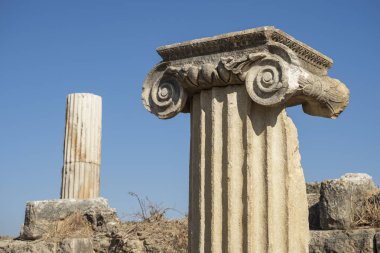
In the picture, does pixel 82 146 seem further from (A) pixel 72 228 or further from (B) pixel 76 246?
(B) pixel 76 246

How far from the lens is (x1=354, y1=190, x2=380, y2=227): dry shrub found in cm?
698

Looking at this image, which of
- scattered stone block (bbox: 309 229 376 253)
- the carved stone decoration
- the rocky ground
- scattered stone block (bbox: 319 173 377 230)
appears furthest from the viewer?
scattered stone block (bbox: 319 173 377 230)

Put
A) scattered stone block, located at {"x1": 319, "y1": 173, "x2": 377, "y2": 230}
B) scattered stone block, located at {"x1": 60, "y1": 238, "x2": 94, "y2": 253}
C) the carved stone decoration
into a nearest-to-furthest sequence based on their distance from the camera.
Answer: the carved stone decoration < scattered stone block, located at {"x1": 319, "y1": 173, "x2": 377, "y2": 230} < scattered stone block, located at {"x1": 60, "y1": 238, "x2": 94, "y2": 253}

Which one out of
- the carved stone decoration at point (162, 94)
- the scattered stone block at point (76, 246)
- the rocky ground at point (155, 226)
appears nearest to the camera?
the carved stone decoration at point (162, 94)

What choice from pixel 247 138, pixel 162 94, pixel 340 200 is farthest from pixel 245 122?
pixel 340 200

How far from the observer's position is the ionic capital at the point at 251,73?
12.9 ft

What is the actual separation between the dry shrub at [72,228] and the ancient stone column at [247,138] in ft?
16.9

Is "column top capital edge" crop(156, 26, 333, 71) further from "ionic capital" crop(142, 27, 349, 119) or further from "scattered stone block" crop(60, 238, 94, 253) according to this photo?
"scattered stone block" crop(60, 238, 94, 253)

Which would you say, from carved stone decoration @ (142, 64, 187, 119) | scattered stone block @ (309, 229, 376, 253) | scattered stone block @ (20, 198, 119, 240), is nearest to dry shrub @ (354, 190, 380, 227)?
scattered stone block @ (309, 229, 376, 253)

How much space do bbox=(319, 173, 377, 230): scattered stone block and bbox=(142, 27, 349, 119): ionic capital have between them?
2.74 m

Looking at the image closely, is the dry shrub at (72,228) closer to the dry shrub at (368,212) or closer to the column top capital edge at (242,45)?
the dry shrub at (368,212)

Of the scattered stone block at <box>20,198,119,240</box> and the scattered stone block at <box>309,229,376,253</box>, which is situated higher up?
the scattered stone block at <box>20,198,119,240</box>

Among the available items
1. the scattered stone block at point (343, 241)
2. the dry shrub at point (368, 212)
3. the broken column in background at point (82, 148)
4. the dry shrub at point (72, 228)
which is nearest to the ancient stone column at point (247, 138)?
the scattered stone block at point (343, 241)

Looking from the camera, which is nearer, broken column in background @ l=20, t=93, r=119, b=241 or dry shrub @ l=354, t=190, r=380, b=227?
dry shrub @ l=354, t=190, r=380, b=227
